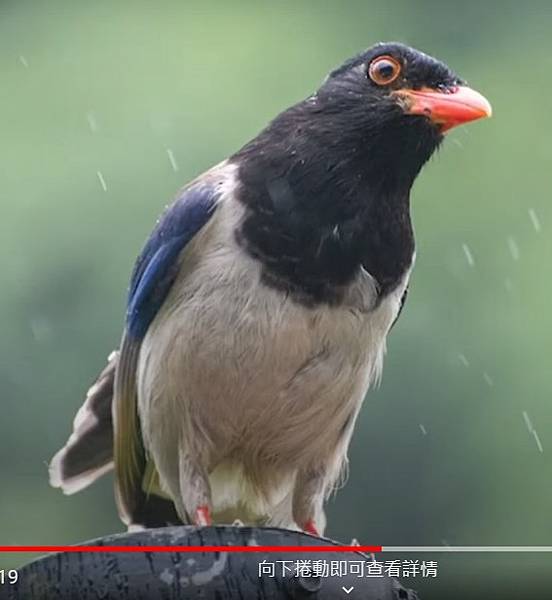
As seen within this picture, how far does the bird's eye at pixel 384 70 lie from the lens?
7.55 feet

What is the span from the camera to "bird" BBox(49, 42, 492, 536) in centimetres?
223

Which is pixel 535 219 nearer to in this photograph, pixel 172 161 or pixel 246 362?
pixel 172 161

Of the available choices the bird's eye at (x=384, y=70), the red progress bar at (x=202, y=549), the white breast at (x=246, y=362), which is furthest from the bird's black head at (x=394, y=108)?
Result: the red progress bar at (x=202, y=549)

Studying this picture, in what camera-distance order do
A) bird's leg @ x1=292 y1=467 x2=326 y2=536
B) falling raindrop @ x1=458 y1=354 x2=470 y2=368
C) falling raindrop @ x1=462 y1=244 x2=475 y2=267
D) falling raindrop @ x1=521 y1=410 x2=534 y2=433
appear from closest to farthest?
1. bird's leg @ x1=292 y1=467 x2=326 y2=536
2. falling raindrop @ x1=458 y1=354 x2=470 y2=368
3. falling raindrop @ x1=462 y1=244 x2=475 y2=267
4. falling raindrop @ x1=521 y1=410 x2=534 y2=433

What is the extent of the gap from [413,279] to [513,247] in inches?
35.1

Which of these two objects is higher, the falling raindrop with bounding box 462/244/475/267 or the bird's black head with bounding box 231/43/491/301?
the bird's black head with bounding box 231/43/491/301

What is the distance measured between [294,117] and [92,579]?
0.95 m

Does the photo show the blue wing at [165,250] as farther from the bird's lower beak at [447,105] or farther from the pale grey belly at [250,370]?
the bird's lower beak at [447,105]

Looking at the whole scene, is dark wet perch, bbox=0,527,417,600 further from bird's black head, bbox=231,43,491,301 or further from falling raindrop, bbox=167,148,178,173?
falling raindrop, bbox=167,148,178,173

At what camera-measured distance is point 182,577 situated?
5.39 ft

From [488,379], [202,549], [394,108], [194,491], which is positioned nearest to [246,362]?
[194,491]

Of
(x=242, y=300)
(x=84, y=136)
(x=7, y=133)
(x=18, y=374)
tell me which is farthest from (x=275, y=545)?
(x=7, y=133)

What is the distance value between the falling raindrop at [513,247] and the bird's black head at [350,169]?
2235 mm

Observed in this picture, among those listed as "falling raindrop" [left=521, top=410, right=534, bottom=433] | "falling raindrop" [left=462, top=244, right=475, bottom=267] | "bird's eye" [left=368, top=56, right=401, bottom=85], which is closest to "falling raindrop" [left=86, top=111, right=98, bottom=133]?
"falling raindrop" [left=462, top=244, right=475, bottom=267]
